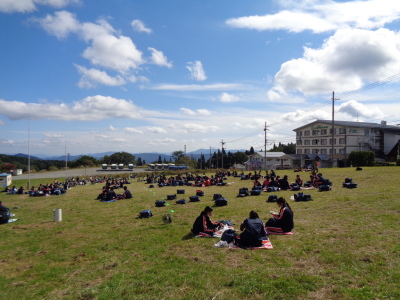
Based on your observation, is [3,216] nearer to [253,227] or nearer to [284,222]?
[253,227]

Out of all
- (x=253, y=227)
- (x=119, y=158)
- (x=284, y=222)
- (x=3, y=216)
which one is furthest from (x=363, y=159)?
(x=119, y=158)

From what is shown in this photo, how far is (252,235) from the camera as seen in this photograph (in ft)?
29.6

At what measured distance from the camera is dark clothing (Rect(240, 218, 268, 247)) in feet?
29.5

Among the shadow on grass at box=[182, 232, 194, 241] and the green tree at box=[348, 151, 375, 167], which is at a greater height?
the green tree at box=[348, 151, 375, 167]

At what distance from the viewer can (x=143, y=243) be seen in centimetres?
1038

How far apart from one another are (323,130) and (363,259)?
238ft

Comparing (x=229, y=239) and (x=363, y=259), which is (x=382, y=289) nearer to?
(x=363, y=259)

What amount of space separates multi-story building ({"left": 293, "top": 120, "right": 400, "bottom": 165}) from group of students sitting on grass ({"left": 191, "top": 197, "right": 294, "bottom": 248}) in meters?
60.9

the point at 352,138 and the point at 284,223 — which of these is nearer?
the point at 284,223

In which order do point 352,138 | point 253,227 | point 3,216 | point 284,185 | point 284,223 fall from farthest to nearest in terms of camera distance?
point 352,138 < point 284,185 < point 3,216 < point 284,223 < point 253,227

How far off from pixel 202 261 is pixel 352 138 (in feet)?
233

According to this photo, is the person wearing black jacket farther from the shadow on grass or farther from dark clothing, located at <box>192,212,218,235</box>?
dark clothing, located at <box>192,212,218,235</box>

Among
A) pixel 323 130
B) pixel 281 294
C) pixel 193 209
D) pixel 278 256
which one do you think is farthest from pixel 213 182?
pixel 323 130

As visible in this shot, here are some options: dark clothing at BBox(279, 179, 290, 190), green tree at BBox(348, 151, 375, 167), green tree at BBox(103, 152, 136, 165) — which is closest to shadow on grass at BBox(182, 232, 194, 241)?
dark clothing at BBox(279, 179, 290, 190)
